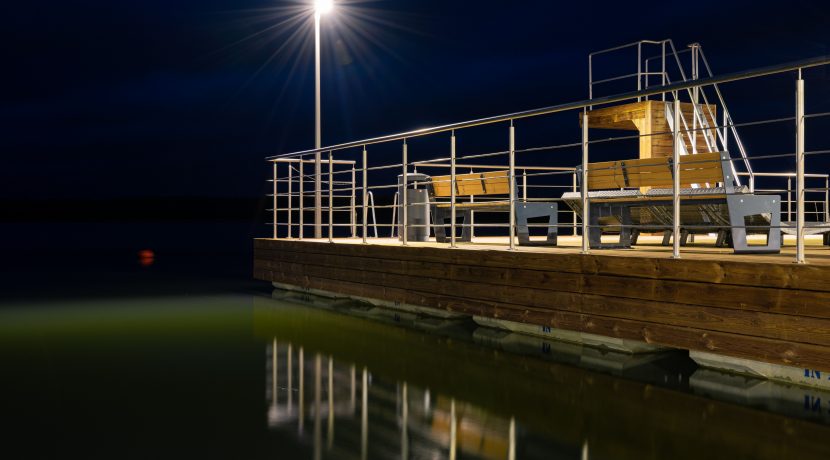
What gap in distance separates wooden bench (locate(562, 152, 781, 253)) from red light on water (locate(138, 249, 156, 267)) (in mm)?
15607

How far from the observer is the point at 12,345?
26.8ft

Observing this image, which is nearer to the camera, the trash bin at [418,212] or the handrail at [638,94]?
the handrail at [638,94]

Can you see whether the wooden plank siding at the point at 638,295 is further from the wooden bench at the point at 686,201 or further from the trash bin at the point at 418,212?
the trash bin at the point at 418,212

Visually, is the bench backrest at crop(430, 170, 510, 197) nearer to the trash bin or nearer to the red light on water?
the trash bin

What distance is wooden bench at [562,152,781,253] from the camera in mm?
7043

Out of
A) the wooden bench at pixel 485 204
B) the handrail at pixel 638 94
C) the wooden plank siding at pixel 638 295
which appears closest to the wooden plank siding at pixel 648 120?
the wooden bench at pixel 485 204

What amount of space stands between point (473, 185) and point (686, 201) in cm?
386

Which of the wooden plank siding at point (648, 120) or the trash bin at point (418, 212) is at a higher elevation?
the wooden plank siding at point (648, 120)

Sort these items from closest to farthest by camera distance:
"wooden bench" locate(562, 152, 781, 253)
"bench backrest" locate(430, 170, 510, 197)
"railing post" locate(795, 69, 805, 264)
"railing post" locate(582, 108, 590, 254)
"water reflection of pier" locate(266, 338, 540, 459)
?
"water reflection of pier" locate(266, 338, 540, 459) < "railing post" locate(795, 69, 805, 264) < "wooden bench" locate(562, 152, 781, 253) < "railing post" locate(582, 108, 590, 254) < "bench backrest" locate(430, 170, 510, 197)

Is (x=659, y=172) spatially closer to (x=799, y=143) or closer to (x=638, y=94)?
(x=638, y=94)

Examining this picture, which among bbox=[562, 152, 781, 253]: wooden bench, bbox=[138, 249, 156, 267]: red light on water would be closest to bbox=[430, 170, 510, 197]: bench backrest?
bbox=[562, 152, 781, 253]: wooden bench

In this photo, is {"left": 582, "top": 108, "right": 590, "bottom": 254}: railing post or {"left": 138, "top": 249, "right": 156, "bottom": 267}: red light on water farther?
{"left": 138, "top": 249, "right": 156, "bottom": 267}: red light on water

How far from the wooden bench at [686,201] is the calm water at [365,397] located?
1.24 m

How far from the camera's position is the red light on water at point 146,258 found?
2206cm
